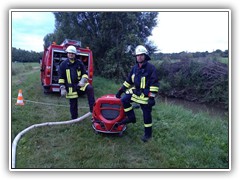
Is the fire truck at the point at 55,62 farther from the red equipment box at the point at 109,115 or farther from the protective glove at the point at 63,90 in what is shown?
the red equipment box at the point at 109,115

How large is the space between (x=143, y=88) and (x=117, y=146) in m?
1.07

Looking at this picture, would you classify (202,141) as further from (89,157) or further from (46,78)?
(46,78)

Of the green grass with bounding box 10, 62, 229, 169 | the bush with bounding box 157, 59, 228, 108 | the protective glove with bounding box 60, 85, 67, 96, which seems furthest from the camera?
the bush with bounding box 157, 59, 228, 108

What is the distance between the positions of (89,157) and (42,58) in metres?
5.81

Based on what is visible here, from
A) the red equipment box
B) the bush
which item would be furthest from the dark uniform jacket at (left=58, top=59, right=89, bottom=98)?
the bush

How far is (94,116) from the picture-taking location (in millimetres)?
4742

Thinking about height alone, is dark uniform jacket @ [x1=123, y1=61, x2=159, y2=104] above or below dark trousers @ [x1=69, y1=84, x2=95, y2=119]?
above

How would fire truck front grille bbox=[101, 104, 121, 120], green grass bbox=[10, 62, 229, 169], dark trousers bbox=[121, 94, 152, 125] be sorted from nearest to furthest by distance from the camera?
green grass bbox=[10, 62, 229, 169]
dark trousers bbox=[121, 94, 152, 125]
fire truck front grille bbox=[101, 104, 121, 120]

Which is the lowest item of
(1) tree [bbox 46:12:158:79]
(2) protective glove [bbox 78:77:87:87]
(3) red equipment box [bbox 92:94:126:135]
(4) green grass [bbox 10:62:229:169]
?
(4) green grass [bbox 10:62:229:169]

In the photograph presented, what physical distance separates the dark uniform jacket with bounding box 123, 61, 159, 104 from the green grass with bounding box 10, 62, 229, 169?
815mm

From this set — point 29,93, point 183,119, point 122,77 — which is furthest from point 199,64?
point 29,93

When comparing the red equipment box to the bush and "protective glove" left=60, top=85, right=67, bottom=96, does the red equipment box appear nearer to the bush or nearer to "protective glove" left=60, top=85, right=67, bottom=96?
"protective glove" left=60, top=85, right=67, bottom=96

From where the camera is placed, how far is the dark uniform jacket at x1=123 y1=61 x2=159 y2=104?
14.0ft
